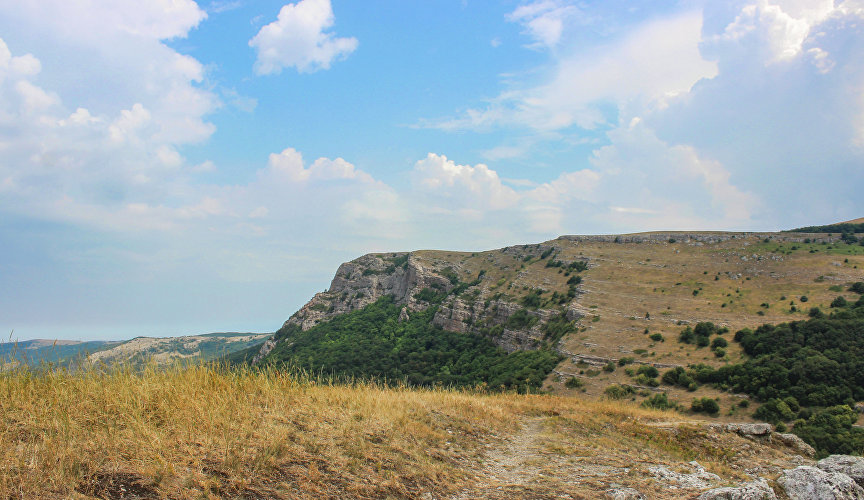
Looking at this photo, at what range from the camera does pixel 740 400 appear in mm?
28875

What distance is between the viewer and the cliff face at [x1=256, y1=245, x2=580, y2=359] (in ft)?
208

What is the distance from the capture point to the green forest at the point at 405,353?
48.2 meters

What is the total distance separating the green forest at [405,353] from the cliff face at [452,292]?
2.77 metres

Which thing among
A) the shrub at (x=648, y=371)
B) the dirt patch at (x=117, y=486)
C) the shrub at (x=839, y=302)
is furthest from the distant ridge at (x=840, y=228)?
the dirt patch at (x=117, y=486)

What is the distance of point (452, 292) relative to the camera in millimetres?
93312

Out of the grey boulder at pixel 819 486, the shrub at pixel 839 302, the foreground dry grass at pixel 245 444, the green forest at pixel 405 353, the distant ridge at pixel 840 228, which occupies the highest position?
the distant ridge at pixel 840 228

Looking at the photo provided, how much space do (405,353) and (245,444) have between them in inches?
2702

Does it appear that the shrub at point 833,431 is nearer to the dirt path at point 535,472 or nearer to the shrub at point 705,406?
the shrub at point 705,406

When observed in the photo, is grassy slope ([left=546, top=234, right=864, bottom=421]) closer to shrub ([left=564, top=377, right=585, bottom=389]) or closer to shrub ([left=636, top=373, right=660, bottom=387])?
shrub ([left=564, top=377, right=585, bottom=389])

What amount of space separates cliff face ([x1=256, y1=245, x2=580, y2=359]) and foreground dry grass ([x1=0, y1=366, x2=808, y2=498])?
151 feet

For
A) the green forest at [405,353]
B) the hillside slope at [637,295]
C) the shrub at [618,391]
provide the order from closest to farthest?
the shrub at [618,391] < the hillside slope at [637,295] < the green forest at [405,353]

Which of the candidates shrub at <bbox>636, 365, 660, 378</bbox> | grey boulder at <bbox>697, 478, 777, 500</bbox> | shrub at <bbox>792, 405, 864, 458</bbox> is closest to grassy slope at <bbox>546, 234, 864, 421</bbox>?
shrub at <bbox>636, 365, 660, 378</bbox>

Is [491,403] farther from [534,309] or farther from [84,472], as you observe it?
[534,309]

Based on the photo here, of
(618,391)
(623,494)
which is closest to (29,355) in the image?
(623,494)
